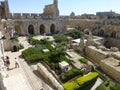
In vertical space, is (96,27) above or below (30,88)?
above

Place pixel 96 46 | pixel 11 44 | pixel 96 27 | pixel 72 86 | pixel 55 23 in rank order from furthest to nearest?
pixel 96 27 → pixel 55 23 → pixel 96 46 → pixel 11 44 → pixel 72 86

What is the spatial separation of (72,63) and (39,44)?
8.43 m

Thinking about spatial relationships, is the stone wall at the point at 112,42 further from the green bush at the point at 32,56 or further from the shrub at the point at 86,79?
the shrub at the point at 86,79

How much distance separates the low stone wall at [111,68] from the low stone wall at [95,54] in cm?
169

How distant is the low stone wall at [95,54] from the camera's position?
2336cm

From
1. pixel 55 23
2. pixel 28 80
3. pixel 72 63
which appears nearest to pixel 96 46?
pixel 72 63

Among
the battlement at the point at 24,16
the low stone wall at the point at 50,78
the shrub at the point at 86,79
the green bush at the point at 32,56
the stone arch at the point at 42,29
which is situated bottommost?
the shrub at the point at 86,79

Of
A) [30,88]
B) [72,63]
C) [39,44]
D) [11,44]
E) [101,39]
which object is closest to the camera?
[30,88]

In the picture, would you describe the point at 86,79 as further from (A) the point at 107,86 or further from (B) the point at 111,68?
(B) the point at 111,68

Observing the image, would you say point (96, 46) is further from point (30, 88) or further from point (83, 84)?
point (30, 88)

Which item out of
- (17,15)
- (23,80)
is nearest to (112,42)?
(17,15)

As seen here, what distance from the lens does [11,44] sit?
79.0 feet

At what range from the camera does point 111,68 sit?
19.2 m

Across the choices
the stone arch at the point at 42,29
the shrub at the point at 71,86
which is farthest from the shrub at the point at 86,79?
the stone arch at the point at 42,29
